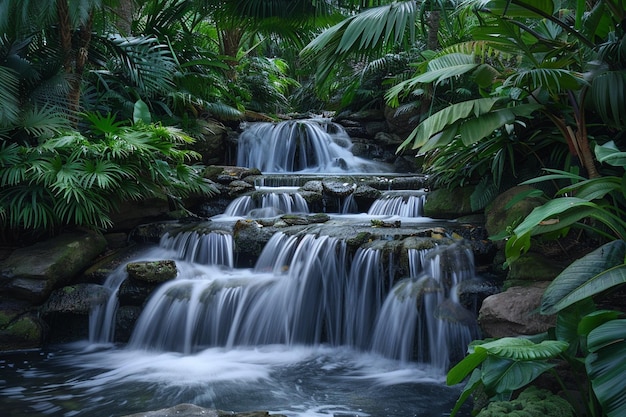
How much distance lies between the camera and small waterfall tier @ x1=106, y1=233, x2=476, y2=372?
5379mm

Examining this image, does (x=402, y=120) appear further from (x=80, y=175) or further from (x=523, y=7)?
(x=523, y=7)

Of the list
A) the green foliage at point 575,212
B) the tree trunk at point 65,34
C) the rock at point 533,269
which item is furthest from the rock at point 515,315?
the tree trunk at point 65,34

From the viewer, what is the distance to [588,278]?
3.16 m

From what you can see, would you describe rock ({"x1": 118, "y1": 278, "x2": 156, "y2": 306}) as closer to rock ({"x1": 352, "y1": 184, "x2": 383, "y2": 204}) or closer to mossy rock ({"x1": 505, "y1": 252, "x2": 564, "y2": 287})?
rock ({"x1": 352, "y1": 184, "x2": 383, "y2": 204})

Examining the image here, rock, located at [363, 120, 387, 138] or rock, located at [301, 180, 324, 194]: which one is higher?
rock, located at [363, 120, 387, 138]

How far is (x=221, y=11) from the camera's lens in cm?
1030

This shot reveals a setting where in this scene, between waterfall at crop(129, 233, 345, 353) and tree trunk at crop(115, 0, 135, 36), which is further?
tree trunk at crop(115, 0, 135, 36)

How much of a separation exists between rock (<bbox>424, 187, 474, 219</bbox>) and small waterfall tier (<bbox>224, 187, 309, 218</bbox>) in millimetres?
2056

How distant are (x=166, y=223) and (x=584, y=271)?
5.96 m

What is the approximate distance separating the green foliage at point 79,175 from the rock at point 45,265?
25 centimetres

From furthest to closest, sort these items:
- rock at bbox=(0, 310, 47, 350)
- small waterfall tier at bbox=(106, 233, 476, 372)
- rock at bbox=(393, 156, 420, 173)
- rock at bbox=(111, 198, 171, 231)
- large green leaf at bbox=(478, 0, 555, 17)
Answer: rock at bbox=(393, 156, 420, 173) → rock at bbox=(111, 198, 171, 231) → rock at bbox=(0, 310, 47, 350) → small waterfall tier at bbox=(106, 233, 476, 372) → large green leaf at bbox=(478, 0, 555, 17)

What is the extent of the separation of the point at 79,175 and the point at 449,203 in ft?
15.4

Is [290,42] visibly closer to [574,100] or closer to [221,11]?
[221,11]

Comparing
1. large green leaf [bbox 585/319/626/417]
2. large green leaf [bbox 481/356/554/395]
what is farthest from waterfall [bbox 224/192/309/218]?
large green leaf [bbox 585/319/626/417]
